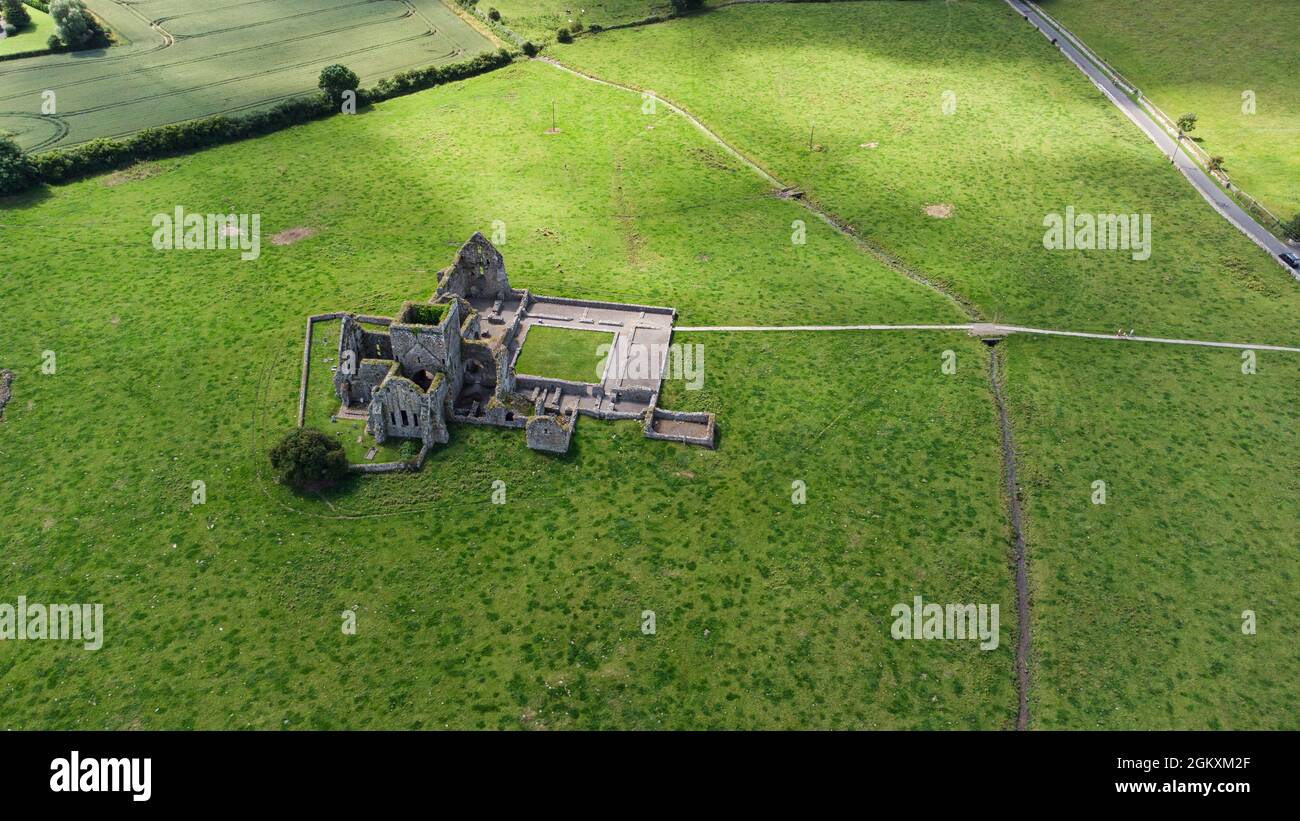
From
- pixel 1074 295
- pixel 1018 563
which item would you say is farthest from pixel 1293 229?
pixel 1018 563

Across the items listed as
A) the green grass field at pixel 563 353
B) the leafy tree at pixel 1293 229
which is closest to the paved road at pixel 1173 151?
the leafy tree at pixel 1293 229

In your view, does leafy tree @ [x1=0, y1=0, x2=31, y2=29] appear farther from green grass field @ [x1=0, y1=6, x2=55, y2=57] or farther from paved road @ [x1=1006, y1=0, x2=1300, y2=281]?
paved road @ [x1=1006, y1=0, x2=1300, y2=281]

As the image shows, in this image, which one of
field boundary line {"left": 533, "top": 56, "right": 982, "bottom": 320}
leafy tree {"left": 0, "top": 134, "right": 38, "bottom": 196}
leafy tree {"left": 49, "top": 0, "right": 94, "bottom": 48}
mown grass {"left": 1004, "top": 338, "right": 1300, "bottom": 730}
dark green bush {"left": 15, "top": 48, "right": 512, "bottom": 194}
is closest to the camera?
mown grass {"left": 1004, "top": 338, "right": 1300, "bottom": 730}

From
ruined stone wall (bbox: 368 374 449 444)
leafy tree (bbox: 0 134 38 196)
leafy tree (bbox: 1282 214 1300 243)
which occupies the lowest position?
ruined stone wall (bbox: 368 374 449 444)

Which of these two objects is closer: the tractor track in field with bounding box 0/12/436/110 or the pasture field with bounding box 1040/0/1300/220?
the pasture field with bounding box 1040/0/1300/220

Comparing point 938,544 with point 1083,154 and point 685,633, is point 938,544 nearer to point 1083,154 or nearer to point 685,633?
point 685,633

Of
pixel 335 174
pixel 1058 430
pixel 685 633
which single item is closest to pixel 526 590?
pixel 685 633

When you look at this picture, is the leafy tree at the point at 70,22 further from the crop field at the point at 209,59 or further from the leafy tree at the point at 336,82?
the leafy tree at the point at 336,82

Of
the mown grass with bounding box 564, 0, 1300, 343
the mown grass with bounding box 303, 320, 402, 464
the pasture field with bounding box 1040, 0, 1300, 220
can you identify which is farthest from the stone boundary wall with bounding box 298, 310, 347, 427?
the pasture field with bounding box 1040, 0, 1300, 220
